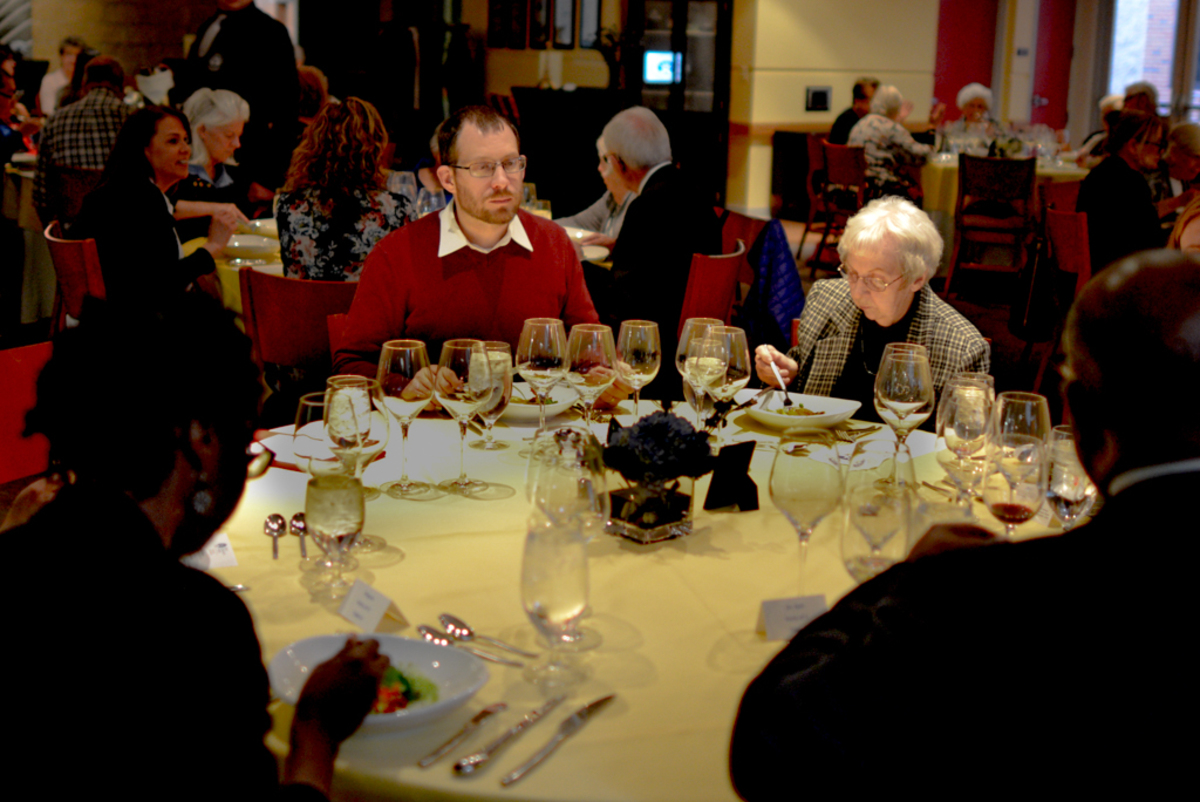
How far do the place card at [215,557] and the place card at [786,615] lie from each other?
2.44 feet

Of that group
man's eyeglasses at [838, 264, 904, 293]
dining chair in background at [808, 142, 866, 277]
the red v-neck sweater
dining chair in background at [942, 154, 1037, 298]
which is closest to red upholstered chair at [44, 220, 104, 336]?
the red v-neck sweater

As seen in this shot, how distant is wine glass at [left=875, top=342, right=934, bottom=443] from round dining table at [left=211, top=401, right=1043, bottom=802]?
107mm

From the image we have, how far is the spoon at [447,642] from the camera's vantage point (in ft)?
4.09

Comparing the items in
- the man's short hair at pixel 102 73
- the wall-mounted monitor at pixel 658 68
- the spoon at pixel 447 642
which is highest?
the wall-mounted monitor at pixel 658 68

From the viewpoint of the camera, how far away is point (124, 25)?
13.3 m

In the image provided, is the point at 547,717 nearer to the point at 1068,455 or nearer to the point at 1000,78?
the point at 1068,455

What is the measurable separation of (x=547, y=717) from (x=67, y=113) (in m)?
5.82

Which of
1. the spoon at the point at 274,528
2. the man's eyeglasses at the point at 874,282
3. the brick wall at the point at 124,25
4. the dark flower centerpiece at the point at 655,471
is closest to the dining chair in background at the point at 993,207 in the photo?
the man's eyeglasses at the point at 874,282

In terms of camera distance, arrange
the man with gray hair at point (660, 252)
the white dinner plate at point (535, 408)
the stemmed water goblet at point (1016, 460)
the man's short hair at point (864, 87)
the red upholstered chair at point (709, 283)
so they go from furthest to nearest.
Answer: the man's short hair at point (864, 87)
the man with gray hair at point (660, 252)
the red upholstered chair at point (709, 283)
the white dinner plate at point (535, 408)
the stemmed water goblet at point (1016, 460)

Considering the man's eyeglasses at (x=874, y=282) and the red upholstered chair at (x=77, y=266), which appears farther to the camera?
the red upholstered chair at (x=77, y=266)

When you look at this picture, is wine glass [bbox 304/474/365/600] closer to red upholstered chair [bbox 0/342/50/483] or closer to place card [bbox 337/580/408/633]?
place card [bbox 337/580/408/633]

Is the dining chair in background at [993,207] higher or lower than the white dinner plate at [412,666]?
→ higher

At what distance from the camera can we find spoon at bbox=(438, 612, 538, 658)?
127cm

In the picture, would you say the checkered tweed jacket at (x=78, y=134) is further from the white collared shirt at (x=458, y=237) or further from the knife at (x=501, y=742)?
the knife at (x=501, y=742)
